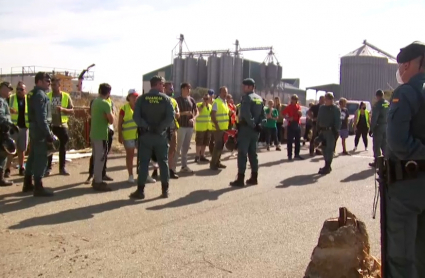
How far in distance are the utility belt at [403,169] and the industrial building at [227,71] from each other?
4914 cm

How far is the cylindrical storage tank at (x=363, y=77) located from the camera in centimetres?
5472

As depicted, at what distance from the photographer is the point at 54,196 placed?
27.2 ft

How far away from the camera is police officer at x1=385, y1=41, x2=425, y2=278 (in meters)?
3.63

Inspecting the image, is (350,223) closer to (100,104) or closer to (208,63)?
(100,104)

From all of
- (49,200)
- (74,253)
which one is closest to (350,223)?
(74,253)

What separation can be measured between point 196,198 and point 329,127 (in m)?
4.81

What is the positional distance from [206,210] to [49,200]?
2.52 m

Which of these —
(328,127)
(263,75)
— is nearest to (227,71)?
(263,75)

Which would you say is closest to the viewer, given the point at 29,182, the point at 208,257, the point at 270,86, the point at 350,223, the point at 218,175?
the point at 350,223

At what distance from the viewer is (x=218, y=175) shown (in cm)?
1112

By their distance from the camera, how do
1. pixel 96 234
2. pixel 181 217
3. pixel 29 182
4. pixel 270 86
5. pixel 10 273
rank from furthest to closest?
pixel 270 86
pixel 29 182
pixel 181 217
pixel 96 234
pixel 10 273

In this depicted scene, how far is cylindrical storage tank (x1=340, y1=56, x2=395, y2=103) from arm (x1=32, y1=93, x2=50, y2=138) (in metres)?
50.4

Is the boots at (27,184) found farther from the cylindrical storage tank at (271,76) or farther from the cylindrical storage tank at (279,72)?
the cylindrical storage tank at (279,72)

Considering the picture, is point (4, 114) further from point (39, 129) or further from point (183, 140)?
point (183, 140)
